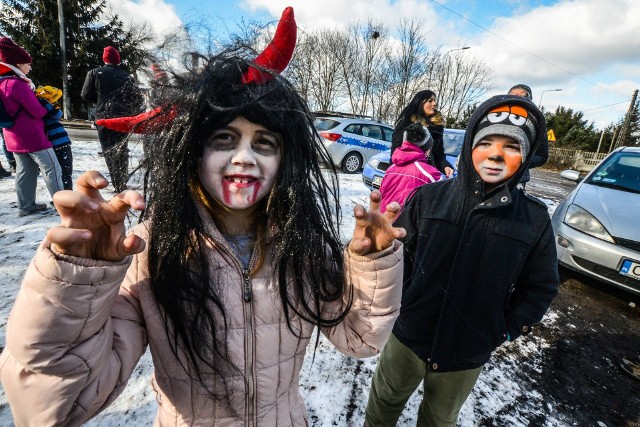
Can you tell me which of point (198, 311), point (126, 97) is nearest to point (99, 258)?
point (198, 311)

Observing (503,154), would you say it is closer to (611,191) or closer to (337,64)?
(611,191)

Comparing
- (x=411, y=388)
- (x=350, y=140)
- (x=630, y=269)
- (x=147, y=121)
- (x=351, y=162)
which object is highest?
(x=147, y=121)

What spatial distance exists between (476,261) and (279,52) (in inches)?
44.2

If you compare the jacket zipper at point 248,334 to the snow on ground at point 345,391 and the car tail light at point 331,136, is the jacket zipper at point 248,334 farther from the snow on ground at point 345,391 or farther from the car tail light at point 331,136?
the car tail light at point 331,136

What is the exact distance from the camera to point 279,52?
0.96 m

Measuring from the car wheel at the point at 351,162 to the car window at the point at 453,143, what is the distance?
2.50 m

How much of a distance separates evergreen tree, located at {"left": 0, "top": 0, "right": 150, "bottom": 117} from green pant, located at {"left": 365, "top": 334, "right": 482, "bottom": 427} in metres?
21.5

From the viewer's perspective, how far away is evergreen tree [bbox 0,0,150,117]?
59.4 ft

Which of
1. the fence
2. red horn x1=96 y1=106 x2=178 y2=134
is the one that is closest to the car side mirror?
red horn x1=96 y1=106 x2=178 y2=134

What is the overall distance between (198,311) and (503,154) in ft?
4.31

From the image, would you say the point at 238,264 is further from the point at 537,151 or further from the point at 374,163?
the point at 374,163

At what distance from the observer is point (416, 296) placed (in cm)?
143

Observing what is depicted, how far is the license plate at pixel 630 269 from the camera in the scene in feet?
9.08

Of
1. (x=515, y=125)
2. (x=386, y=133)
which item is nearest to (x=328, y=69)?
(x=386, y=133)
